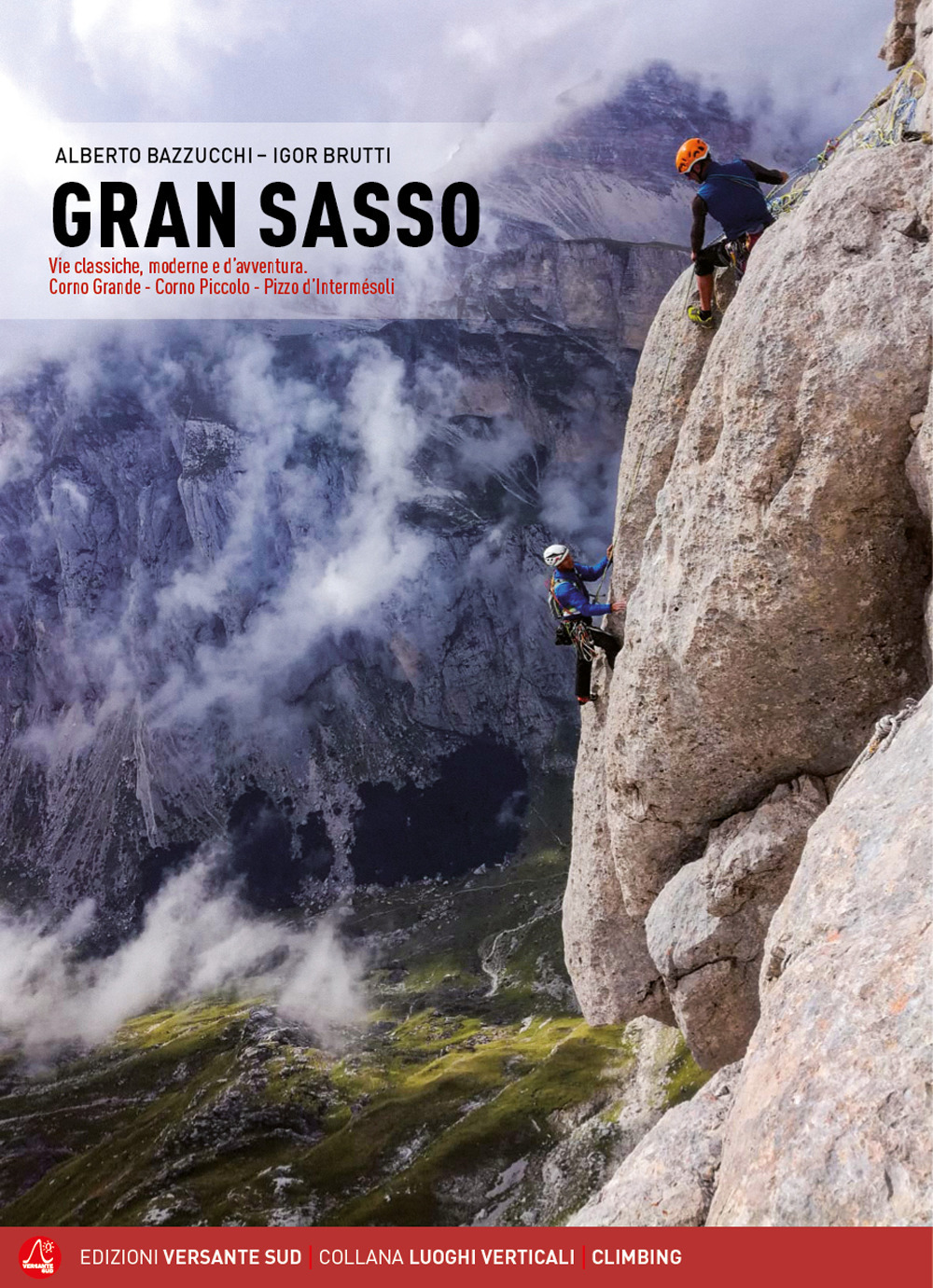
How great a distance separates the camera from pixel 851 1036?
30.3 ft

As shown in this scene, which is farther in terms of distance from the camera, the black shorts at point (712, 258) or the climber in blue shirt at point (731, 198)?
the black shorts at point (712, 258)

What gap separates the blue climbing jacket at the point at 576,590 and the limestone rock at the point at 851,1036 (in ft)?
39.6

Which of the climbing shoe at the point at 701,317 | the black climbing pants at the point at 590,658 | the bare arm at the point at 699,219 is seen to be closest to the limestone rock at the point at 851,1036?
the black climbing pants at the point at 590,658

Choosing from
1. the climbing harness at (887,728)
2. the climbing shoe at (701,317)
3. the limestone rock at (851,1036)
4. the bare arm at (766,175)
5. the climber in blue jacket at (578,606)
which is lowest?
the limestone rock at (851,1036)

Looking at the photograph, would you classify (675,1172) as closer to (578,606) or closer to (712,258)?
(578,606)

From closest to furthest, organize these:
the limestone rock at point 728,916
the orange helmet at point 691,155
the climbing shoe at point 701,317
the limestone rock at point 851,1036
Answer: the limestone rock at point 851,1036
the limestone rock at point 728,916
the orange helmet at point 691,155
the climbing shoe at point 701,317

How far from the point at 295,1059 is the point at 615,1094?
262 feet

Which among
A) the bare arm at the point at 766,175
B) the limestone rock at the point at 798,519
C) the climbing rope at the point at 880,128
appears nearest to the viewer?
the limestone rock at the point at 798,519

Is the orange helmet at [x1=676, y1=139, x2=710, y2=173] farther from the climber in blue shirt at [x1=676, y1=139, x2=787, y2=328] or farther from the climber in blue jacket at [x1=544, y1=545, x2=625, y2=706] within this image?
the climber in blue jacket at [x1=544, y1=545, x2=625, y2=706]
